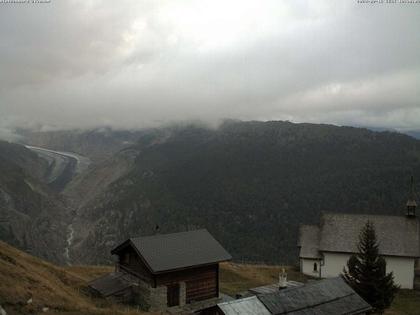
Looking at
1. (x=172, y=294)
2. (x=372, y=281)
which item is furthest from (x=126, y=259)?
(x=372, y=281)

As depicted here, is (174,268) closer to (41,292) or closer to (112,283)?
(112,283)

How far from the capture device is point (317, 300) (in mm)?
28828

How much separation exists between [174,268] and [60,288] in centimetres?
939

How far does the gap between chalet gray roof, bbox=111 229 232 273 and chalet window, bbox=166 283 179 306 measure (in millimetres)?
2023

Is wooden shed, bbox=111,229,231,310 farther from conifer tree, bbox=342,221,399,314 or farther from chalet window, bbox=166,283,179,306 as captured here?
conifer tree, bbox=342,221,399,314

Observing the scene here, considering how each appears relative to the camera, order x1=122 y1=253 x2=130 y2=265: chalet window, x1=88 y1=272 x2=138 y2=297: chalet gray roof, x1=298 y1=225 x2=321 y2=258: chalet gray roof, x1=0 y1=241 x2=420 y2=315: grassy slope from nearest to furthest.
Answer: x1=0 y1=241 x2=420 y2=315: grassy slope, x1=88 y1=272 x2=138 y2=297: chalet gray roof, x1=122 y1=253 x2=130 y2=265: chalet window, x1=298 y1=225 x2=321 y2=258: chalet gray roof

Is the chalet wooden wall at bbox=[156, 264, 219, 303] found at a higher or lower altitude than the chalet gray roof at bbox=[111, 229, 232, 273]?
lower

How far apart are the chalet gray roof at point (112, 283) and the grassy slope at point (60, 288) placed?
120 cm

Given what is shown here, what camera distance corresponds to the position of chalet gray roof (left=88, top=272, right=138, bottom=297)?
123 ft

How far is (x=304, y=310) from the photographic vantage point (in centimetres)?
2759

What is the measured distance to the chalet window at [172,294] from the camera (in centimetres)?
3694

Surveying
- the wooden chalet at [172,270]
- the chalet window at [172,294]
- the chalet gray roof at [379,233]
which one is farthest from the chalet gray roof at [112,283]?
the chalet gray roof at [379,233]

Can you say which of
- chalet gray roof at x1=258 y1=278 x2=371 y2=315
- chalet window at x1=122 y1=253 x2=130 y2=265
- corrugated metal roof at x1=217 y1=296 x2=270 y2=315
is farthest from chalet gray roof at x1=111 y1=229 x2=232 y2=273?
chalet gray roof at x1=258 y1=278 x2=371 y2=315

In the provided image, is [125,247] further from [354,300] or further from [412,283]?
[412,283]
